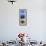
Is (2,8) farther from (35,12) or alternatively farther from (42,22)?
(42,22)

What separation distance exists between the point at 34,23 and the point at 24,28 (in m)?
0.50

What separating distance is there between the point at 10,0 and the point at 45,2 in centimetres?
157

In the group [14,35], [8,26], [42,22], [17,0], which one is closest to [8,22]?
[8,26]

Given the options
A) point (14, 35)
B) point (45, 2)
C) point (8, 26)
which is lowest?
point (14, 35)

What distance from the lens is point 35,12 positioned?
6.42 m

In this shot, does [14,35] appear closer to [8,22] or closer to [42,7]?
[8,22]

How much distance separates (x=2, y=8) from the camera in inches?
246

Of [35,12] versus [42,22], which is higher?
[35,12]

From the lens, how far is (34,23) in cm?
643

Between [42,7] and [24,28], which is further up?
[42,7]

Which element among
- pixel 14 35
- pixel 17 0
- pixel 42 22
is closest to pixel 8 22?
pixel 14 35

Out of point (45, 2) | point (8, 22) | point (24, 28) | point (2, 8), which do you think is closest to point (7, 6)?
point (2, 8)

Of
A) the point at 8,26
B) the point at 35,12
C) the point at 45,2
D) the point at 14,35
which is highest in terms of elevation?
the point at 45,2

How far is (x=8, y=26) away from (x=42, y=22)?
153 centimetres
